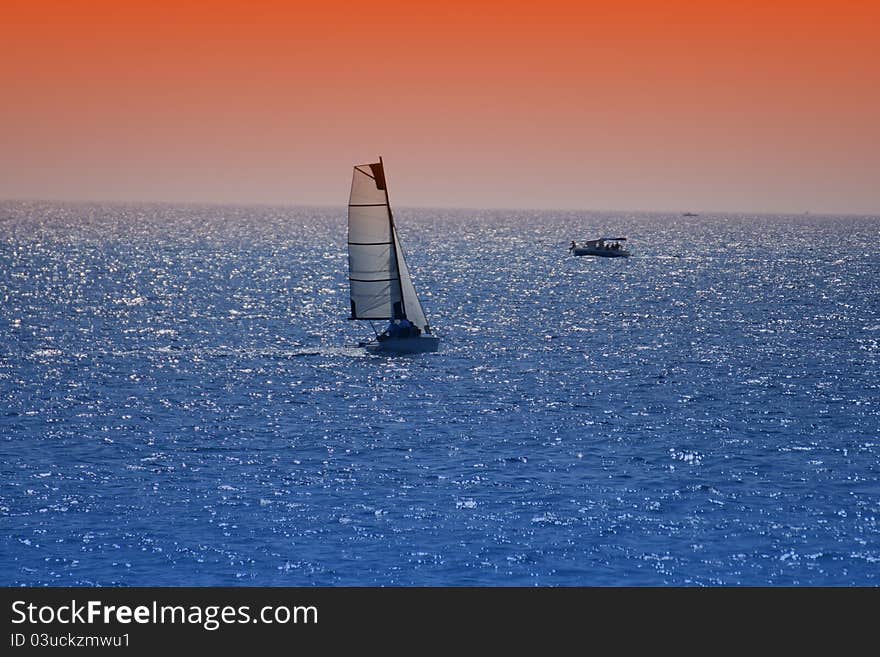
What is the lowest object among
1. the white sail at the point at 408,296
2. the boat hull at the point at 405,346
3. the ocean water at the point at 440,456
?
the ocean water at the point at 440,456

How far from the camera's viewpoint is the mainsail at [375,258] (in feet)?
318

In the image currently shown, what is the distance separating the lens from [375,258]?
324 ft

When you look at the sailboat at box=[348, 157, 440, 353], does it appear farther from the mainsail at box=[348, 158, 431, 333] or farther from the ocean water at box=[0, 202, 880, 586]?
A: the ocean water at box=[0, 202, 880, 586]

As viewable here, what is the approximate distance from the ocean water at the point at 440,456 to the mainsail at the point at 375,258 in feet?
14.5

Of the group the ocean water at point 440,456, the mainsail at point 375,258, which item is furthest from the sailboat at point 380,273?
the ocean water at point 440,456

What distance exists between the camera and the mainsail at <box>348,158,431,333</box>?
3812 inches

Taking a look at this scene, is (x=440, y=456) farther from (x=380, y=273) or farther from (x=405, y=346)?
(x=380, y=273)

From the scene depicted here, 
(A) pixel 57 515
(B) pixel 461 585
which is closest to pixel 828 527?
(B) pixel 461 585

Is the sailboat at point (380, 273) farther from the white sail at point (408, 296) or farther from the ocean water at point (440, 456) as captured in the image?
the ocean water at point (440, 456)

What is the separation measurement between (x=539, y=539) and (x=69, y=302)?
104429 millimetres

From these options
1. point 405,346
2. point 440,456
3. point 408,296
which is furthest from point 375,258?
point 440,456

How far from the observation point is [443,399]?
8044 centimetres

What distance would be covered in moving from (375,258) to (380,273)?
1.27m
